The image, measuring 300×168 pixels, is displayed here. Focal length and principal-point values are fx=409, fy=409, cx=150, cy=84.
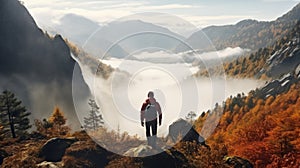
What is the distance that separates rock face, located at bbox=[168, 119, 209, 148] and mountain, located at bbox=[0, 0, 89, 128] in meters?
8.80

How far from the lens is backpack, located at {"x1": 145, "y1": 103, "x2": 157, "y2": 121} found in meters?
19.3

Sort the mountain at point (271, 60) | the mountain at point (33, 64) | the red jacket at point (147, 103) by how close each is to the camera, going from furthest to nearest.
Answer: the mountain at point (271, 60) → the mountain at point (33, 64) → the red jacket at point (147, 103)

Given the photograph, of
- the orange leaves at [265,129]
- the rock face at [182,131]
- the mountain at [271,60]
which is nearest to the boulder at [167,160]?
the rock face at [182,131]

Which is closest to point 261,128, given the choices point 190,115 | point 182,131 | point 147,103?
point 182,131

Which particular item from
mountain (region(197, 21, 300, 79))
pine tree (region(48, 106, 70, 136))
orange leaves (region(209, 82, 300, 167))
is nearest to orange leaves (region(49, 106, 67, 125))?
pine tree (region(48, 106, 70, 136))

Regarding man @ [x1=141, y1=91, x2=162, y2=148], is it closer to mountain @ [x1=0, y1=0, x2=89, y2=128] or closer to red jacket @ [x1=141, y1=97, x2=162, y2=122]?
red jacket @ [x1=141, y1=97, x2=162, y2=122]

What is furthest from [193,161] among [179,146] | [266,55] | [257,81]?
[266,55]

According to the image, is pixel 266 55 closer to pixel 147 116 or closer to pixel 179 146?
pixel 179 146

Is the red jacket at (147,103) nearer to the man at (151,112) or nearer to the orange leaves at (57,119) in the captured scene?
the man at (151,112)

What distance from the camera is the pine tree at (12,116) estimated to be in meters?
25.3

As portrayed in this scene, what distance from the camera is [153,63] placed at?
21.2 meters

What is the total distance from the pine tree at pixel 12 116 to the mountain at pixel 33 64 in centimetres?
368

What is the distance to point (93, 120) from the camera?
82.4ft

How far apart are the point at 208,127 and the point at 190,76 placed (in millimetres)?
8416
